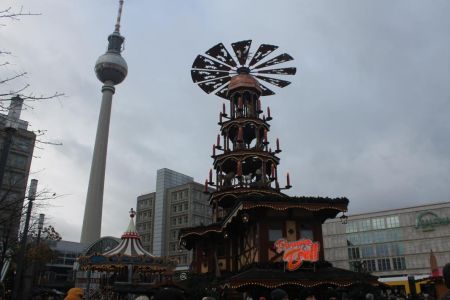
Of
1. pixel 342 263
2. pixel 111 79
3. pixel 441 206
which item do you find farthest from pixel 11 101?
pixel 111 79

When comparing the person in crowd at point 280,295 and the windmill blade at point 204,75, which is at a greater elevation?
the windmill blade at point 204,75

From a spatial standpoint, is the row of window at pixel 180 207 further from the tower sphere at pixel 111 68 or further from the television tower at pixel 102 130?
the tower sphere at pixel 111 68

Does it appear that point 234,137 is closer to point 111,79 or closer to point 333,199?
point 333,199

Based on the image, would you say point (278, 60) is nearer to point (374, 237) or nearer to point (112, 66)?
point (374, 237)

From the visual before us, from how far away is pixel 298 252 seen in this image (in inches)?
877

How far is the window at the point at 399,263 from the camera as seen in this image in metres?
74.7

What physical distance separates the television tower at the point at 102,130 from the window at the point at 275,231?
8251 centimetres

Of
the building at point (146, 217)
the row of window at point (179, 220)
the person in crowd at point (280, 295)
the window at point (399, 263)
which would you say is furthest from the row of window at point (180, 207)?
the person in crowd at point (280, 295)

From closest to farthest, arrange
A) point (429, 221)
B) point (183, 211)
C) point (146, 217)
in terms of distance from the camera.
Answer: point (429, 221)
point (183, 211)
point (146, 217)

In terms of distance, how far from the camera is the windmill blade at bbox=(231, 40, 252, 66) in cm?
3568

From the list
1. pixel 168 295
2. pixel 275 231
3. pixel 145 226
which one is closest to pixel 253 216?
pixel 275 231

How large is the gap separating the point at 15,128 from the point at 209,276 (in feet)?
70.1

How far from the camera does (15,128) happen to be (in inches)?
416

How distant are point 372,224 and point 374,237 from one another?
8.34 feet
